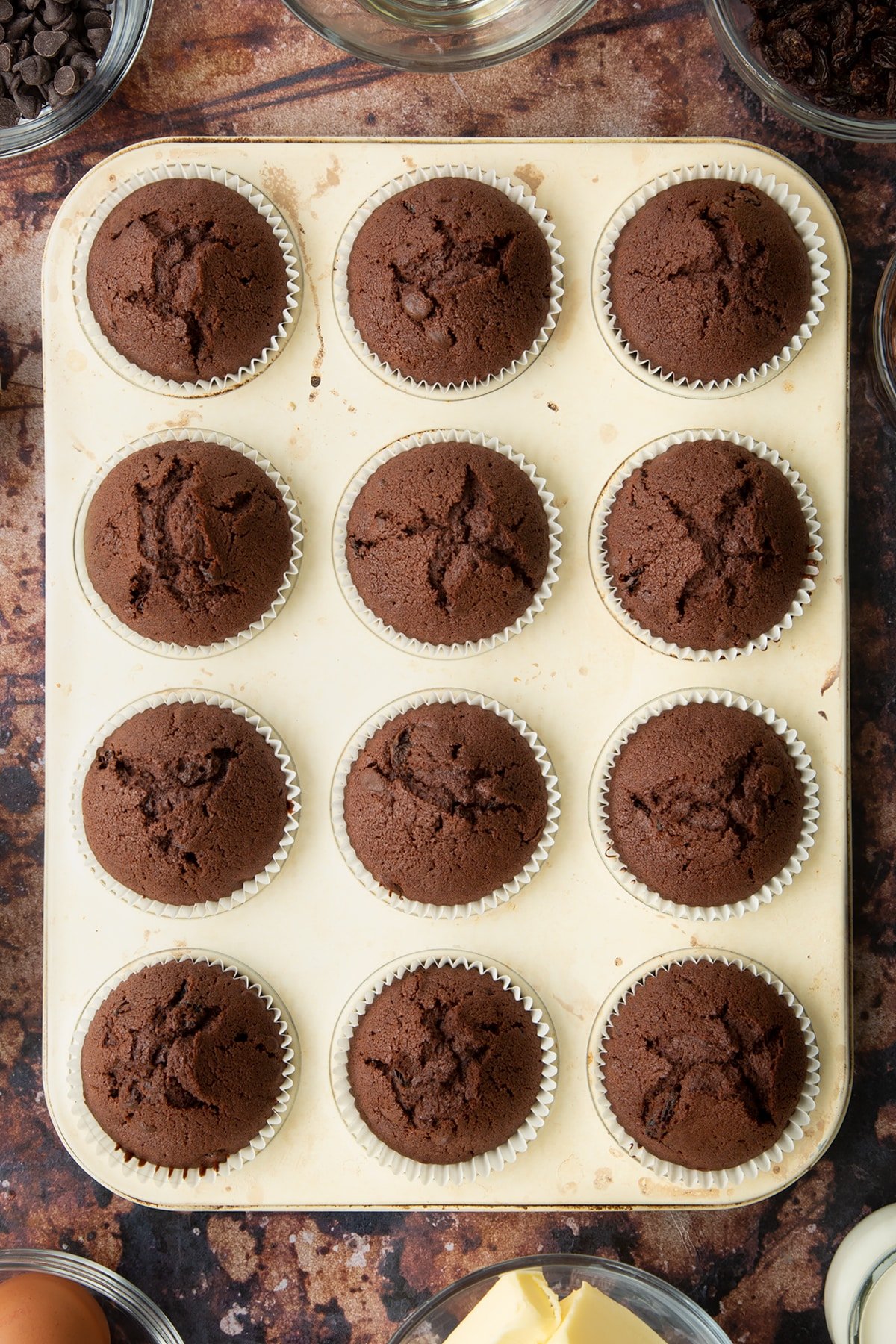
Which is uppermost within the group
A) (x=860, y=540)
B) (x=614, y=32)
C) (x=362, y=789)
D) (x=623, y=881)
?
(x=614, y=32)

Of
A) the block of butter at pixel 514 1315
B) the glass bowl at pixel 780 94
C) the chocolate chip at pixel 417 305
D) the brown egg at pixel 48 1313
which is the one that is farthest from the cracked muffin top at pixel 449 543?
the brown egg at pixel 48 1313

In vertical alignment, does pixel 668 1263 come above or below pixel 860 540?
below

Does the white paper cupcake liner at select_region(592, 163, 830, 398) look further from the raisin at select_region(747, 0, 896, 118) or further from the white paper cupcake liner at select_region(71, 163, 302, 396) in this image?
the white paper cupcake liner at select_region(71, 163, 302, 396)

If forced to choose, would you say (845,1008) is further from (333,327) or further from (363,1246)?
(333,327)

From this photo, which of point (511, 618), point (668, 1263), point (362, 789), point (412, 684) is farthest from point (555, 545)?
point (668, 1263)

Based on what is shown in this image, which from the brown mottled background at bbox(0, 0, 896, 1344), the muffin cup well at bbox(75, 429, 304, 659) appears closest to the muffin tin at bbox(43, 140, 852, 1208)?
the muffin cup well at bbox(75, 429, 304, 659)

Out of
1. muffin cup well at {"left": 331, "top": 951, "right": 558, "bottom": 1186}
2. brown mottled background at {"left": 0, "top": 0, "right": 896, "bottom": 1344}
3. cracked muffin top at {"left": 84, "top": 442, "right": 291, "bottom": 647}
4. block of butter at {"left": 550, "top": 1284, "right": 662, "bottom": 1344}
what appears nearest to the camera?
block of butter at {"left": 550, "top": 1284, "right": 662, "bottom": 1344}

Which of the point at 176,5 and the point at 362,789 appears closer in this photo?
the point at 362,789
